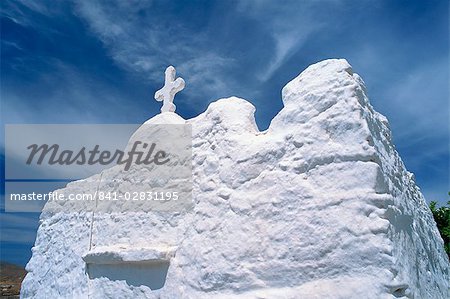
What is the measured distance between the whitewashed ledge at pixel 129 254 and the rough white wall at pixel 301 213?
0.31 feet

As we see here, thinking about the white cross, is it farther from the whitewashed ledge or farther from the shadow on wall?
the shadow on wall

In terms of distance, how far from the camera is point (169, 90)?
7.16m

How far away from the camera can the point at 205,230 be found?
4840mm

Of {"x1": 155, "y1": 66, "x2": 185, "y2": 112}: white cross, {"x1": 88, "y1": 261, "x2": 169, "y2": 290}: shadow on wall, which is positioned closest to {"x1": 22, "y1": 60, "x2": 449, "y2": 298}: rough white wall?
{"x1": 88, "y1": 261, "x2": 169, "y2": 290}: shadow on wall

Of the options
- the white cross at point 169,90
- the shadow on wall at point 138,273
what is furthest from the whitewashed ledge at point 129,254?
the white cross at point 169,90

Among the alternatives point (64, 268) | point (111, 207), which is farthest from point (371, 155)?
point (64, 268)

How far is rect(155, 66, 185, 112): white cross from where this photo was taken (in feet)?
23.1

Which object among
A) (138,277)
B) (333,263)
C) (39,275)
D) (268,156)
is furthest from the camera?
(39,275)

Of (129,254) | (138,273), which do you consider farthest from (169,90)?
(138,273)

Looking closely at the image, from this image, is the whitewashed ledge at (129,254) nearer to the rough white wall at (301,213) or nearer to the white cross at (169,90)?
the rough white wall at (301,213)

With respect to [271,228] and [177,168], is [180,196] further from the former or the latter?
[271,228]

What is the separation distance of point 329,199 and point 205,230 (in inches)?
60.8

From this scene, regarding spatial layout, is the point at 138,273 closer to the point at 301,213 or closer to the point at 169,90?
the point at 301,213

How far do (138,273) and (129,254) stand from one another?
10.5 inches
